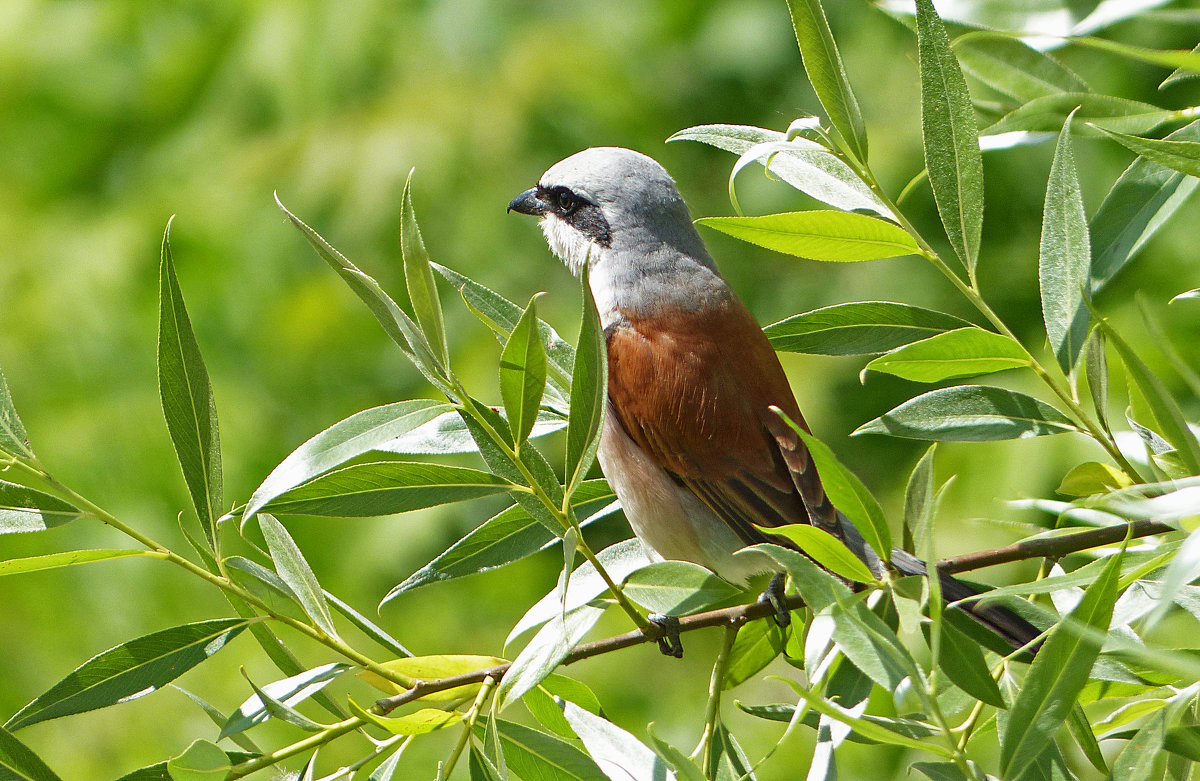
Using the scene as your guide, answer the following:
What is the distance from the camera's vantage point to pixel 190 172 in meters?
4.04

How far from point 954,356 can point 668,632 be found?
1.65 feet

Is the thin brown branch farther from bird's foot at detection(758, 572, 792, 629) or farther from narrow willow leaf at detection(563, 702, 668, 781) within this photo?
narrow willow leaf at detection(563, 702, 668, 781)

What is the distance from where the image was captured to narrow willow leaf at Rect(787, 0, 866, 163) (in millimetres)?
1045

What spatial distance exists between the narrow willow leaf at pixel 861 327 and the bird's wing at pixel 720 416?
0.41m

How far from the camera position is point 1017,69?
4.38ft

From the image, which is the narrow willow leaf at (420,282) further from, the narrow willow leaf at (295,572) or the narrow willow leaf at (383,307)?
the narrow willow leaf at (295,572)

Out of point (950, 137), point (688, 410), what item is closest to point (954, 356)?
point (950, 137)

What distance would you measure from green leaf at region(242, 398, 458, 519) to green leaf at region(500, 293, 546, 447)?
0.39 ft

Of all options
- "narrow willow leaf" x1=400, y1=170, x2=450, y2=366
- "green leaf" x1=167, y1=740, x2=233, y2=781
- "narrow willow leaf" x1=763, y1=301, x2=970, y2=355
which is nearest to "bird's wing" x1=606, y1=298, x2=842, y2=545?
"narrow willow leaf" x1=763, y1=301, x2=970, y2=355

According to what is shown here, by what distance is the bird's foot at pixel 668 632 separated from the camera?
4.42 ft

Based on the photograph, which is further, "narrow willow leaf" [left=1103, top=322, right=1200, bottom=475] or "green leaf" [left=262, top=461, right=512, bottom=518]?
"green leaf" [left=262, top=461, right=512, bottom=518]

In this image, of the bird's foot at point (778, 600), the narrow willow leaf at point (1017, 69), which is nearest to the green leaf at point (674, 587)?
the bird's foot at point (778, 600)

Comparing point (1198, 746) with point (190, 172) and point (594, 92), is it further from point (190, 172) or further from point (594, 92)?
point (190, 172)

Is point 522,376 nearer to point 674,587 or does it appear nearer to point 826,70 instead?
point 674,587
